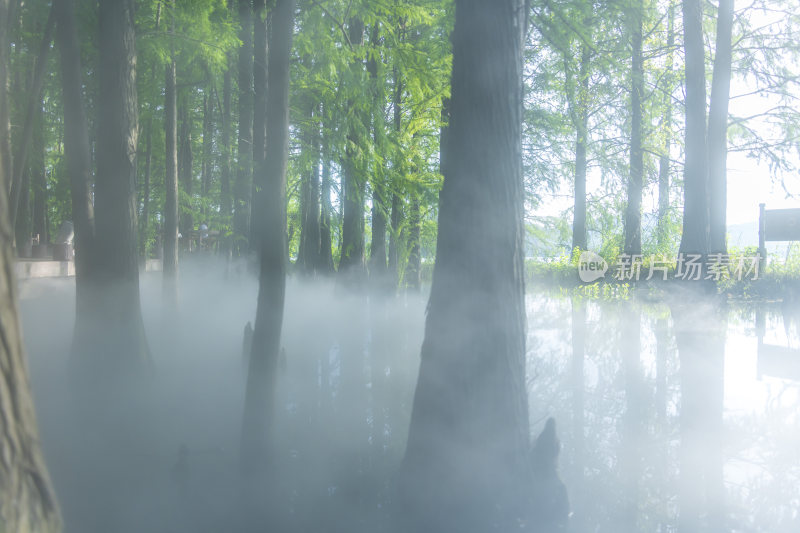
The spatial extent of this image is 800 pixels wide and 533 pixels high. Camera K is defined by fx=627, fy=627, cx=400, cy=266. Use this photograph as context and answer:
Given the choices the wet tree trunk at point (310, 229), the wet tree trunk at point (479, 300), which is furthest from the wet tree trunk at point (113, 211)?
the wet tree trunk at point (310, 229)

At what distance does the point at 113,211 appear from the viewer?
805 centimetres

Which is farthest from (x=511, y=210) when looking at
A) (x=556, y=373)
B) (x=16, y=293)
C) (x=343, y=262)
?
(x=343, y=262)

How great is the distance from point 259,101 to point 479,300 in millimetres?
6052

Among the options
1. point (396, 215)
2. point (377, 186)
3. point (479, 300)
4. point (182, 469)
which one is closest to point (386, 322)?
point (396, 215)

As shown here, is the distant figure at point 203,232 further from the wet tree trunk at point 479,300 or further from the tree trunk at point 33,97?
the wet tree trunk at point 479,300

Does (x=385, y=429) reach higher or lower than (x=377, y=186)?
lower

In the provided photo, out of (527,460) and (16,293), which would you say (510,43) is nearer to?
(527,460)

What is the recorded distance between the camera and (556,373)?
8.51 metres

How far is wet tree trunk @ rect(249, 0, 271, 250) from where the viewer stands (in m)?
6.57

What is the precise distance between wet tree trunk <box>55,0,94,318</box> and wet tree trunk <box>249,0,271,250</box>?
2214mm

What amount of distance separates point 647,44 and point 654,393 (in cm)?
1834

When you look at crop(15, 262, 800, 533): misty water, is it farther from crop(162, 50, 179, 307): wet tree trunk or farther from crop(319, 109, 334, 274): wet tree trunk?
crop(319, 109, 334, 274): wet tree trunk

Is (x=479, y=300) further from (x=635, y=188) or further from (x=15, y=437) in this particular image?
(x=635, y=188)

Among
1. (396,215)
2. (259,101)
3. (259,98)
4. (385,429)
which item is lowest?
(385,429)
